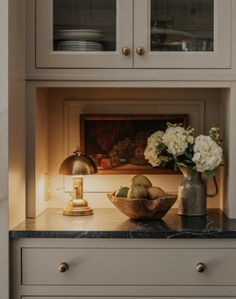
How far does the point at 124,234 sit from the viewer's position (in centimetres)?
196

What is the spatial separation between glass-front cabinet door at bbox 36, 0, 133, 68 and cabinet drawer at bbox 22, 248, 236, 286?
722 millimetres

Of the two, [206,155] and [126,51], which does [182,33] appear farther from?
[206,155]

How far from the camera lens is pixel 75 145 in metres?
2.52

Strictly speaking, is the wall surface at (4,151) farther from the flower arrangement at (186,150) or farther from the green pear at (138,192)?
the flower arrangement at (186,150)

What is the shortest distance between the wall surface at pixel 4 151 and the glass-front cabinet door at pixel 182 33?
51 centimetres

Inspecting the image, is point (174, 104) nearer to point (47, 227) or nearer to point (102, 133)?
point (102, 133)

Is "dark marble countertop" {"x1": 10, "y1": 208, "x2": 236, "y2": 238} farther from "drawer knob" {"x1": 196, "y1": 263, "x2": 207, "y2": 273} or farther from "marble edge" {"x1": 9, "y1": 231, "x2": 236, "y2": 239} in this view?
"drawer knob" {"x1": 196, "y1": 263, "x2": 207, "y2": 273}

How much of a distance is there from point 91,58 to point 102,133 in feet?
1.40

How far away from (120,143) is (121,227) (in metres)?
0.56

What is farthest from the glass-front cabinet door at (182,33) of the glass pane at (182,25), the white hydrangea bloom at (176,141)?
the white hydrangea bloom at (176,141)

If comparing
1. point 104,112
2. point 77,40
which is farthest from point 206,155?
point 77,40

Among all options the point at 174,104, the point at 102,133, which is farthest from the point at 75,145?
the point at 174,104

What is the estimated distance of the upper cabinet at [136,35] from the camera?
85.5 inches

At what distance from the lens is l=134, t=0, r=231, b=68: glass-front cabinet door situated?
217 centimetres
